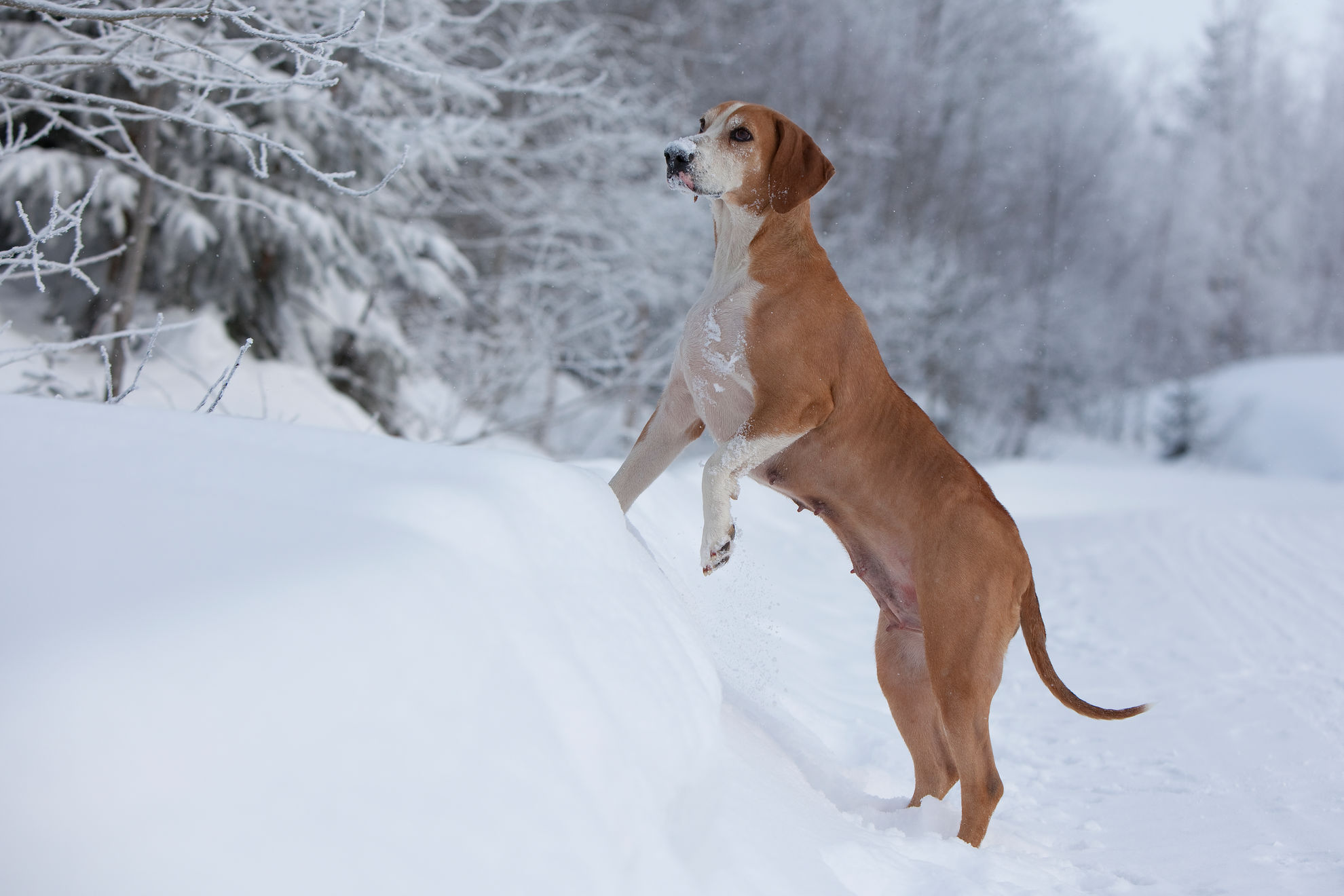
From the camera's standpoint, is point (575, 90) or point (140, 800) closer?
point (140, 800)

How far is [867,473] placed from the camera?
2.71 metres

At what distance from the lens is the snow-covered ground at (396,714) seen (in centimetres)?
113

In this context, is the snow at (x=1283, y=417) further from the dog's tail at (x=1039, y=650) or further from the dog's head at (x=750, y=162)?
the dog's head at (x=750, y=162)

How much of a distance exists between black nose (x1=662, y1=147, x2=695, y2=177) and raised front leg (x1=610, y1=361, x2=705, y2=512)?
20.3 inches

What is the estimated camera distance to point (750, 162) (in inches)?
109

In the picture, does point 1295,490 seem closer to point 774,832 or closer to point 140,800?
point 774,832

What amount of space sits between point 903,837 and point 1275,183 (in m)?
34.4

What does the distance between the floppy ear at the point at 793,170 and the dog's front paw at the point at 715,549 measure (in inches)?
36.2

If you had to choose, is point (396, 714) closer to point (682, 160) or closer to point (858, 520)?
point (858, 520)

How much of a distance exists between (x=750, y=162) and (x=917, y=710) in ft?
5.26

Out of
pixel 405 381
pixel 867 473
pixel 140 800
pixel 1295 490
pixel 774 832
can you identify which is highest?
pixel 140 800

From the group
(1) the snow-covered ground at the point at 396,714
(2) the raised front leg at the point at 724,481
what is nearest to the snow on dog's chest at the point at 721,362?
(2) the raised front leg at the point at 724,481

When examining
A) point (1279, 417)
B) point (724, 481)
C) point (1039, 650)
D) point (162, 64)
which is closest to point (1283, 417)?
point (1279, 417)

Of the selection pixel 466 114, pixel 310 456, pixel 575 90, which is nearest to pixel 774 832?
pixel 310 456
